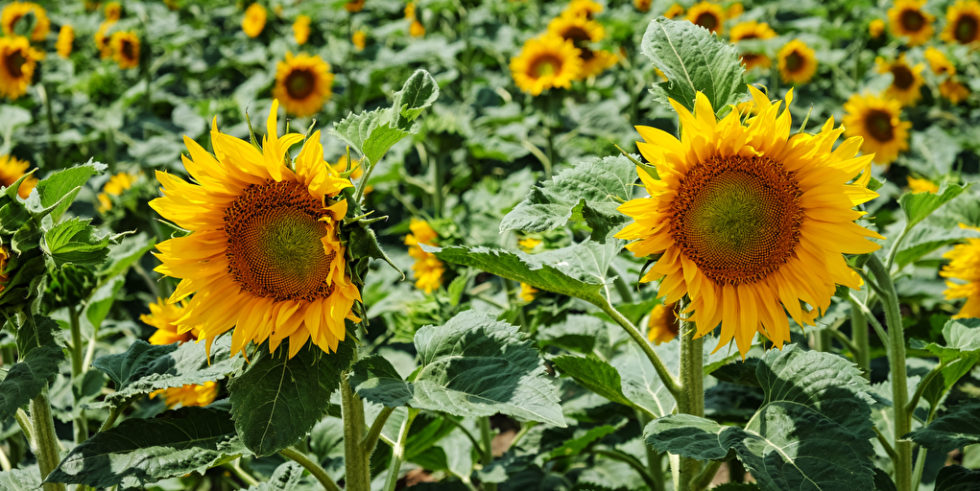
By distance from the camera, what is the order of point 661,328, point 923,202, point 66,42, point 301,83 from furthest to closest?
point 66,42
point 301,83
point 661,328
point 923,202

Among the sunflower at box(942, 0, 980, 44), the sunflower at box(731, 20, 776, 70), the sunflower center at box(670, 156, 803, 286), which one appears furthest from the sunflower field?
the sunflower at box(942, 0, 980, 44)

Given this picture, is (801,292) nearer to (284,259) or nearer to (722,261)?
(722,261)

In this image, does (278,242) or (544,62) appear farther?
(544,62)

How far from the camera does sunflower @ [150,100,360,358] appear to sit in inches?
46.0

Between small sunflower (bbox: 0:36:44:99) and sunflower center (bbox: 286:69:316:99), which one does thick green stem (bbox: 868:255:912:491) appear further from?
small sunflower (bbox: 0:36:44:99)

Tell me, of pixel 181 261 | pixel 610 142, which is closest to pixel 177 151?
pixel 610 142

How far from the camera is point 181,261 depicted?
122cm

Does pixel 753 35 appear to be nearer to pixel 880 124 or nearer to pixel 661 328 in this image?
pixel 880 124

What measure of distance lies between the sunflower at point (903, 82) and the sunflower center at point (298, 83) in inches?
114

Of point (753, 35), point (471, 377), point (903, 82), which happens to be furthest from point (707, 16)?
point (471, 377)

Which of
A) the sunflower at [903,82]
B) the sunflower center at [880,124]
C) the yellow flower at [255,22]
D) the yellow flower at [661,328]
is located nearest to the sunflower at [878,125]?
the sunflower center at [880,124]

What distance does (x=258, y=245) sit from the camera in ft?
4.04

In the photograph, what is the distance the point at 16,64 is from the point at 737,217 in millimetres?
4206

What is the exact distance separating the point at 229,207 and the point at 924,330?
1878mm
